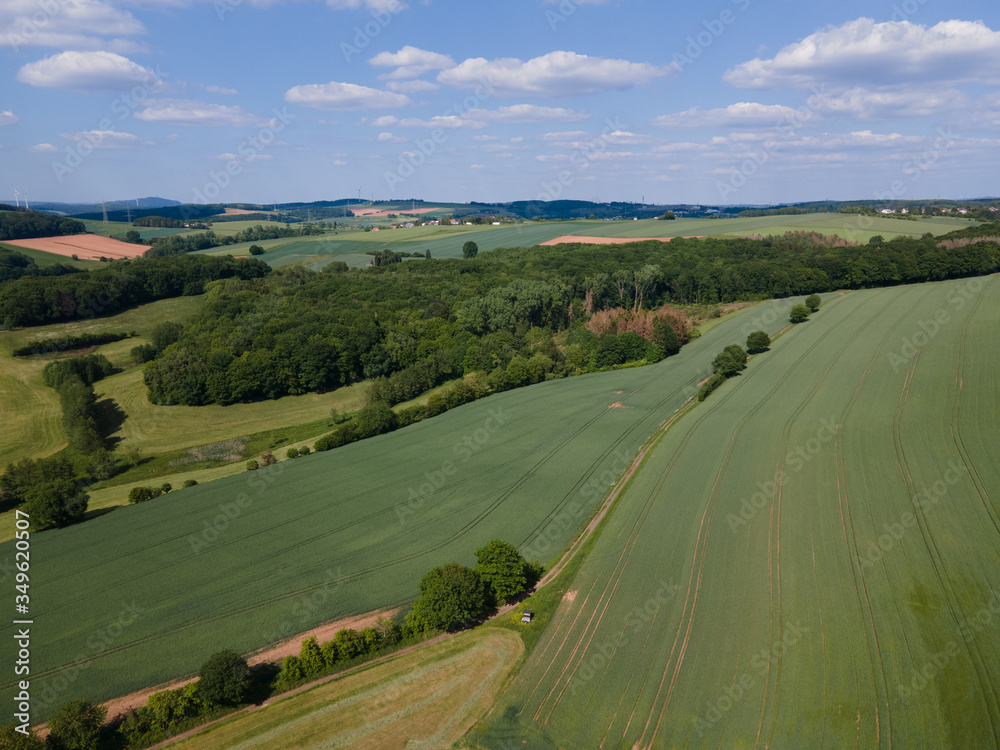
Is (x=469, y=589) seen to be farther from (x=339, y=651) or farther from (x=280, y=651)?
(x=280, y=651)

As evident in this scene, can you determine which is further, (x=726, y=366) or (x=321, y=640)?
(x=726, y=366)

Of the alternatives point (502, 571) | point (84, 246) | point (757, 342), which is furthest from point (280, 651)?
point (84, 246)

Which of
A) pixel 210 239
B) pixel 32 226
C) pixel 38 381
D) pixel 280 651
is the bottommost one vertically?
pixel 280 651

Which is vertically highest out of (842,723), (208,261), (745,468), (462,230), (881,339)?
(462,230)

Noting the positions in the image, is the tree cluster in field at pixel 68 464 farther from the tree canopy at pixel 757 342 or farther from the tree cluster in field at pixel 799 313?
the tree cluster in field at pixel 799 313

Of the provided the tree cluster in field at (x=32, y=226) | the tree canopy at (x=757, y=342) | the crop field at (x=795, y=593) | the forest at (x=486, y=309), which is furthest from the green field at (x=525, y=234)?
the crop field at (x=795, y=593)

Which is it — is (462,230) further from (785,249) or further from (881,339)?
(881,339)

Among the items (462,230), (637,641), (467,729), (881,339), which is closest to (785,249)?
(881,339)
